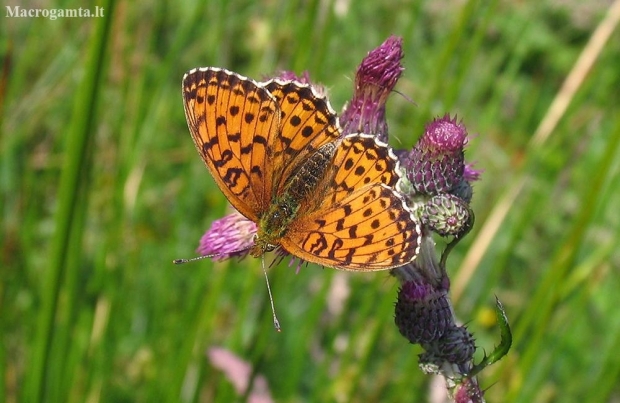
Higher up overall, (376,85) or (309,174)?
(376,85)

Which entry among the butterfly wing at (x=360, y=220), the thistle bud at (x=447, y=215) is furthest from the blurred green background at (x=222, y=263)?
the thistle bud at (x=447, y=215)

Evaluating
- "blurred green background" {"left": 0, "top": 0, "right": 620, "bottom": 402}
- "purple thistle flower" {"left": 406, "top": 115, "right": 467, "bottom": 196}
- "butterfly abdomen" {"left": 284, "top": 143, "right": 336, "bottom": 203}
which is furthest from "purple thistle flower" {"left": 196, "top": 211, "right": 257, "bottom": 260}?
"purple thistle flower" {"left": 406, "top": 115, "right": 467, "bottom": 196}

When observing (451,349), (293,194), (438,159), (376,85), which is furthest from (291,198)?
(451,349)

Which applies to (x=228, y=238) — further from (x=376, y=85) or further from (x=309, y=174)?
(x=376, y=85)

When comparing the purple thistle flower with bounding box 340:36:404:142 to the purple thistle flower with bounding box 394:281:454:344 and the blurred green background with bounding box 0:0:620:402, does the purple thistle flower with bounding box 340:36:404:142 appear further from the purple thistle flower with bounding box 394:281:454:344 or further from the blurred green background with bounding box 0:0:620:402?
the purple thistle flower with bounding box 394:281:454:344

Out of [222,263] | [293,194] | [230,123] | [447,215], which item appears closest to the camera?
[447,215]

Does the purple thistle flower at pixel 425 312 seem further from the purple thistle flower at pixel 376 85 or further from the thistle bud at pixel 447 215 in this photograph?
the purple thistle flower at pixel 376 85
